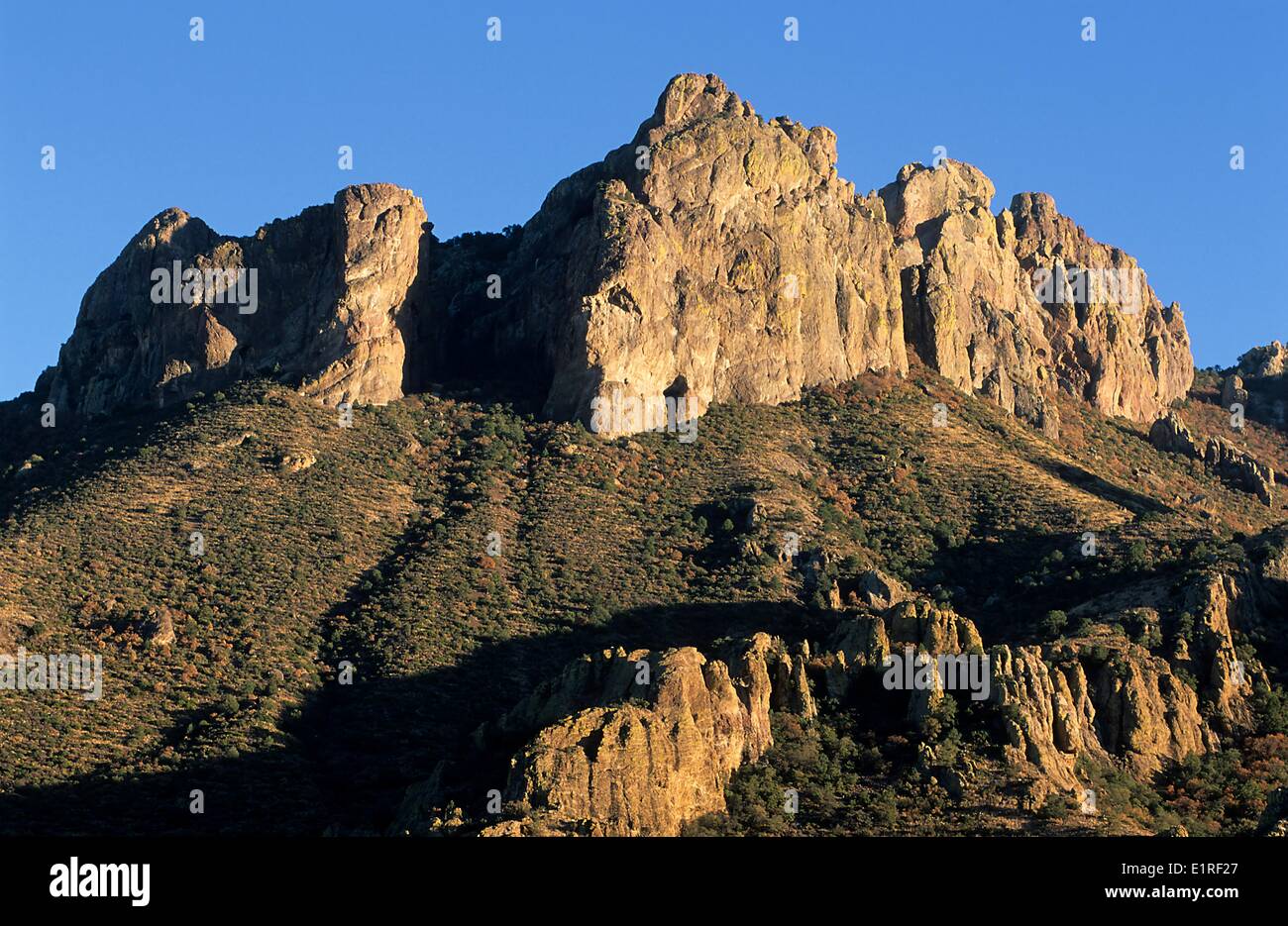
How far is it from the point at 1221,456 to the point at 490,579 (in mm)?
61014

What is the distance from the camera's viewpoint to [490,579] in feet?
370

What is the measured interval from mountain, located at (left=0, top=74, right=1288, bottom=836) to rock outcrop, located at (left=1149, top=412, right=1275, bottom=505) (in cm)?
30

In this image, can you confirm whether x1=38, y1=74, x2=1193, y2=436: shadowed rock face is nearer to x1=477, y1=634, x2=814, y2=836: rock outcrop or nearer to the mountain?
the mountain

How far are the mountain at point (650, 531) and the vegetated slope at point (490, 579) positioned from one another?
245 millimetres

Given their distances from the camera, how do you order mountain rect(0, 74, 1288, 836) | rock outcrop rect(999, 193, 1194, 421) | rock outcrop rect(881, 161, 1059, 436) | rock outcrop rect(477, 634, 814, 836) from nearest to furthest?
1. rock outcrop rect(477, 634, 814, 836)
2. mountain rect(0, 74, 1288, 836)
3. rock outcrop rect(881, 161, 1059, 436)
4. rock outcrop rect(999, 193, 1194, 421)

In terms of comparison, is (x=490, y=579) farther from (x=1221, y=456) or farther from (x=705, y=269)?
(x=1221, y=456)

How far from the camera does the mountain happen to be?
87125mm

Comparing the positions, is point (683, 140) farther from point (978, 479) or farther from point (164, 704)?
point (164, 704)

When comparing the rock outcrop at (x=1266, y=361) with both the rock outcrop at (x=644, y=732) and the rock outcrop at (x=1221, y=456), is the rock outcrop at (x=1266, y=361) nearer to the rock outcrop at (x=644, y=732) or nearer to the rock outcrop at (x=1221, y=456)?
the rock outcrop at (x=1221, y=456)

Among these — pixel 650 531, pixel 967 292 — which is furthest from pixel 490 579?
pixel 967 292

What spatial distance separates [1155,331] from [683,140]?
173 ft

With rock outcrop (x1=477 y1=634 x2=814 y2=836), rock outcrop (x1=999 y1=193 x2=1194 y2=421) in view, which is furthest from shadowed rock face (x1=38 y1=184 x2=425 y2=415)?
rock outcrop (x1=999 y1=193 x2=1194 y2=421)

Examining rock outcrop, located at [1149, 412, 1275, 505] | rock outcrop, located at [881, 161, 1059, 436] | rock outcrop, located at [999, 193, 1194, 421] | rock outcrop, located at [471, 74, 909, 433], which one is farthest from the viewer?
rock outcrop, located at [999, 193, 1194, 421]

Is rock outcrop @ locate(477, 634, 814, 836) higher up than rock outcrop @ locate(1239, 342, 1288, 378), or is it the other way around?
rock outcrop @ locate(1239, 342, 1288, 378)
